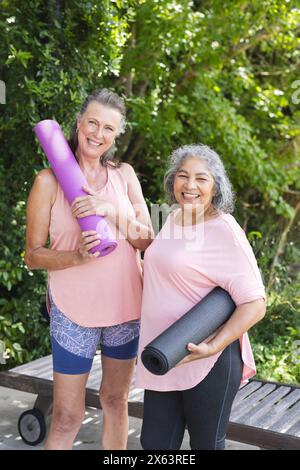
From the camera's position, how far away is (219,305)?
Answer: 1784mm

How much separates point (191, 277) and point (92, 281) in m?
0.38

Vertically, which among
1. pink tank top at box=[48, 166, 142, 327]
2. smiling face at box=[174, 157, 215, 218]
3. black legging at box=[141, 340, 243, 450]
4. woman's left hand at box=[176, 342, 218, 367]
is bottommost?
black legging at box=[141, 340, 243, 450]

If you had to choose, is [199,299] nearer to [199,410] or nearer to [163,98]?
[199,410]

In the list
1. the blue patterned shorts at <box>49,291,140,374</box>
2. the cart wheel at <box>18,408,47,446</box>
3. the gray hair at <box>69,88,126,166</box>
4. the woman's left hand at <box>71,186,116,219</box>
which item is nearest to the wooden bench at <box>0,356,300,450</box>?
the cart wheel at <box>18,408,47,446</box>

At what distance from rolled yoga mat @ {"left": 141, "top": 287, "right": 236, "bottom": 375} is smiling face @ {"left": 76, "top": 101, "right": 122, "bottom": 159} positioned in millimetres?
629

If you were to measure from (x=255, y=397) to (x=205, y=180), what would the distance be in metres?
1.65

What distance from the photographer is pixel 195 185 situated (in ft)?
6.27

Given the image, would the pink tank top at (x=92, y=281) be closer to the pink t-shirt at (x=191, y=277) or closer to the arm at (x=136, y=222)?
the arm at (x=136, y=222)

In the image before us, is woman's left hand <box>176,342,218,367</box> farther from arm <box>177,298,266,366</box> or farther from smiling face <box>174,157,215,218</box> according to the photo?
smiling face <box>174,157,215,218</box>

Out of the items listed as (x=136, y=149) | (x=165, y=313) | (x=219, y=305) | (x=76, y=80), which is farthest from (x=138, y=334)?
(x=136, y=149)

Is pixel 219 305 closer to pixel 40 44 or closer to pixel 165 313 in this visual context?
pixel 165 313

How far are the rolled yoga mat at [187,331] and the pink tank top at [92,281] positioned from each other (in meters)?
0.36

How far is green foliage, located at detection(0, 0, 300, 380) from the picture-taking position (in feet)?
12.9

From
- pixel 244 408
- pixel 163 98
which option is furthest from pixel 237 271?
pixel 163 98
